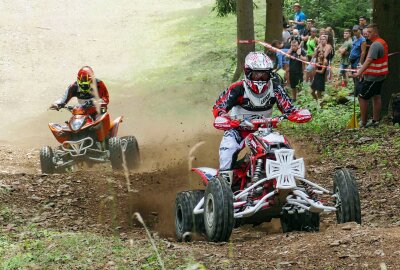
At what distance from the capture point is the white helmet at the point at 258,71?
890 cm

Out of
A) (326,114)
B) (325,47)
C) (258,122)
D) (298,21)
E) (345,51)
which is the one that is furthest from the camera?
(298,21)

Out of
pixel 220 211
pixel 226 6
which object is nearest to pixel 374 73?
pixel 220 211

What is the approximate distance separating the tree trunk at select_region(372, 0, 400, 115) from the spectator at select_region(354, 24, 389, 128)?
0.92ft

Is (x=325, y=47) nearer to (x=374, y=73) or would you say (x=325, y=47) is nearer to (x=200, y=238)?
(x=374, y=73)

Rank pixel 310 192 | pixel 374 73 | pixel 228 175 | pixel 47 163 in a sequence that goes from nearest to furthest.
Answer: pixel 310 192 < pixel 228 175 < pixel 47 163 < pixel 374 73

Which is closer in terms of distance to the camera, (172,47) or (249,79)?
(249,79)

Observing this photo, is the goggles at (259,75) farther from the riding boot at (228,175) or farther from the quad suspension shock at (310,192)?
the quad suspension shock at (310,192)

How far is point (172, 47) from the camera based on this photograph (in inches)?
1335

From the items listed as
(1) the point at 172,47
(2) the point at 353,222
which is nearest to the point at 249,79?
(2) the point at 353,222

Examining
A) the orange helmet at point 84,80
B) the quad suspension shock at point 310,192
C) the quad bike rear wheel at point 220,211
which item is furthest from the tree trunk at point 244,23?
the quad bike rear wheel at point 220,211

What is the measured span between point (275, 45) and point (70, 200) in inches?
444

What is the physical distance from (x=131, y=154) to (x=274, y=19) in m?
8.48

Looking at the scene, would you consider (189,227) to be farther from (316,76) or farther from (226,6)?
(226,6)

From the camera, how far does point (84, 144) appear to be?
14.7 metres
